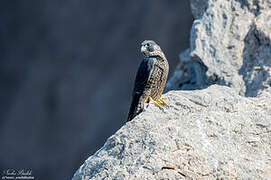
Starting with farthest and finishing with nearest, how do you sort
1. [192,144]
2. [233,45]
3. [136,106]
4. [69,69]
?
[69,69] → [233,45] → [136,106] → [192,144]

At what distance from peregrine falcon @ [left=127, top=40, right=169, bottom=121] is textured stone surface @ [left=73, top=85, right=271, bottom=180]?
536 millimetres

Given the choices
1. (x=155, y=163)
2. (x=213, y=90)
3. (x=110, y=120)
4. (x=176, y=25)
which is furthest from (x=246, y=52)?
(x=110, y=120)

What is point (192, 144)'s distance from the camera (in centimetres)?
316

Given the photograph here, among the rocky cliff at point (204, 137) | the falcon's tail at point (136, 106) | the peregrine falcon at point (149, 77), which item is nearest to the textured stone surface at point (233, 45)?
the rocky cliff at point (204, 137)

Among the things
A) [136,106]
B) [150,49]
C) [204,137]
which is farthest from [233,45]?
[204,137]

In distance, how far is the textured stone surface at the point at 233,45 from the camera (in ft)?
14.5

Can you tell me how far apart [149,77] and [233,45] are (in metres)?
0.90

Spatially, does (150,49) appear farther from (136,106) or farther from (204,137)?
(204,137)

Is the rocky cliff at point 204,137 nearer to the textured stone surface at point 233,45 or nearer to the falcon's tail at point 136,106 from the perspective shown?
the textured stone surface at point 233,45

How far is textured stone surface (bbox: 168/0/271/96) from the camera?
441cm

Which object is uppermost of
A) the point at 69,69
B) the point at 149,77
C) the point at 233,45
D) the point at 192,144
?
the point at 233,45

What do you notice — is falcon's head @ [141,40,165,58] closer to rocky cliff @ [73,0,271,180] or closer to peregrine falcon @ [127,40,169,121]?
peregrine falcon @ [127,40,169,121]

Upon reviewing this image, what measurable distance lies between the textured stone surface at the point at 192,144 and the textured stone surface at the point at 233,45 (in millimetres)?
782

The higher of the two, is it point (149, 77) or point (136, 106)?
point (149, 77)
